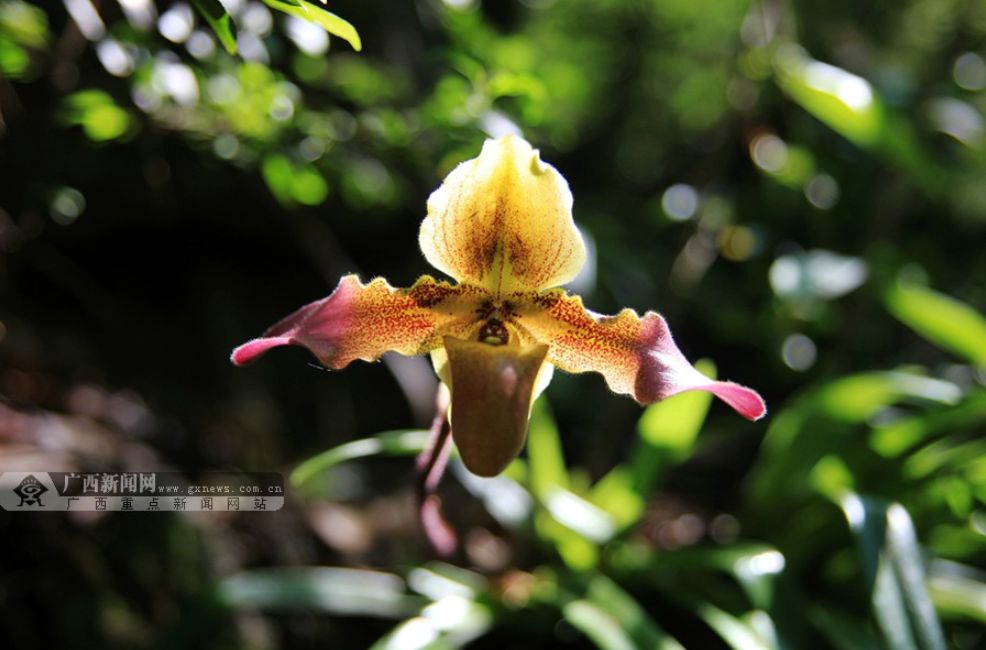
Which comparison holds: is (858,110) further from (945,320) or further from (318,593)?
(318,593)

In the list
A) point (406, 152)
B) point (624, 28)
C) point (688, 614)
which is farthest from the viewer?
point (624, 28)

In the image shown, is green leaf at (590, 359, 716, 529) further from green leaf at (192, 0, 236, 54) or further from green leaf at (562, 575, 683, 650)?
green leaf at (192, 0, 236, 54)

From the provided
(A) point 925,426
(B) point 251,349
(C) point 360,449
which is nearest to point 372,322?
(B) point 251,349

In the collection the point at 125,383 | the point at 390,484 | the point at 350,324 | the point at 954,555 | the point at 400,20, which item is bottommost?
the point at 954,555

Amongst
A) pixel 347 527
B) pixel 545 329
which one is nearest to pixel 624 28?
pixel 347 527

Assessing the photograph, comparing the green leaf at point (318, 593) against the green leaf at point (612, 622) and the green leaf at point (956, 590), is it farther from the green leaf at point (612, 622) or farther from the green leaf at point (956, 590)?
the green leaf at point (956, 590)

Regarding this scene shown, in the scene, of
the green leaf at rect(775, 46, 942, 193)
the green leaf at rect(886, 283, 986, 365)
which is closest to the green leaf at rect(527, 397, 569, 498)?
the green leaf at rect(886, 283, 986, 365)

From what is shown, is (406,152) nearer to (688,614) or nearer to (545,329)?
(545,329)
